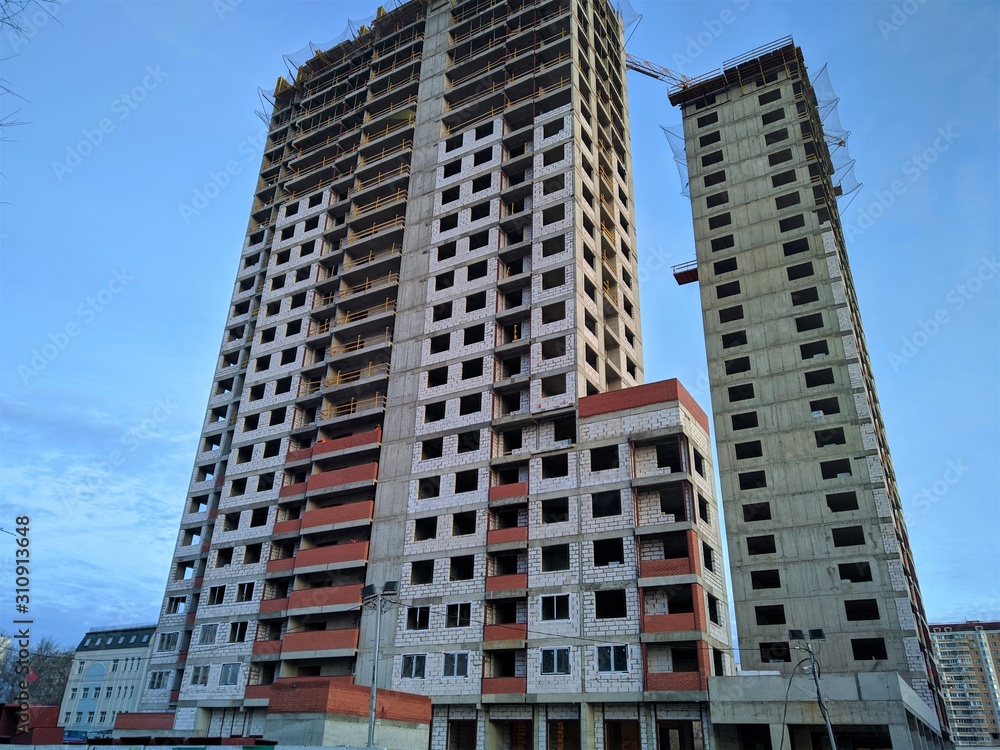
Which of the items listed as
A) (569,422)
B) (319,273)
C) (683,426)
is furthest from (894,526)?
(319,273)

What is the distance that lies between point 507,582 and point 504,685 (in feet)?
17.3

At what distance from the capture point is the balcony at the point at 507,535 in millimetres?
42875

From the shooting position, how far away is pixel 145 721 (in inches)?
1961

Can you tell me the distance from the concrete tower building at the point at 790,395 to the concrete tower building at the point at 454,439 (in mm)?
11852

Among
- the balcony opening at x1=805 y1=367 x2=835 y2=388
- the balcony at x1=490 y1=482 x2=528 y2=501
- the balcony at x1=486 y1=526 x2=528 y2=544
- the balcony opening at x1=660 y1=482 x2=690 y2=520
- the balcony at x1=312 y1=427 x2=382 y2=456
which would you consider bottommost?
the balcony at x1=486 y1=526 x2=528 y2=544

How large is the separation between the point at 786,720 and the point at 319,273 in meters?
46.5

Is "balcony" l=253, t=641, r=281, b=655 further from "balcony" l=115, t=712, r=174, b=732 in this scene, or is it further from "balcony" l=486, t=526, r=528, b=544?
"balcony" l=486, t=526, r=528, b=544

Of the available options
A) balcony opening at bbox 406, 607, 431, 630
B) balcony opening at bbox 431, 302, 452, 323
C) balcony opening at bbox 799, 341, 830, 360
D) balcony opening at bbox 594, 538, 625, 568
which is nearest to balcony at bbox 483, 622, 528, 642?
balcony opening at bbox 406, 607, 431, 630

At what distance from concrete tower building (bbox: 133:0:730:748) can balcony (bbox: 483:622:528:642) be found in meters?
0.12

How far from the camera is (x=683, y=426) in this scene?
1642 inches

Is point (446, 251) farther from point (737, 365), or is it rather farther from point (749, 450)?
point (749, 450)

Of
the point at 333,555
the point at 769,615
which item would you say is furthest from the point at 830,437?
the point at 333,555

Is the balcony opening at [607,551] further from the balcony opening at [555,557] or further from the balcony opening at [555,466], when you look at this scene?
the balcony opening at [555,466]

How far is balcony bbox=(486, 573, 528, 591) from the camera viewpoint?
41725 millimetres
